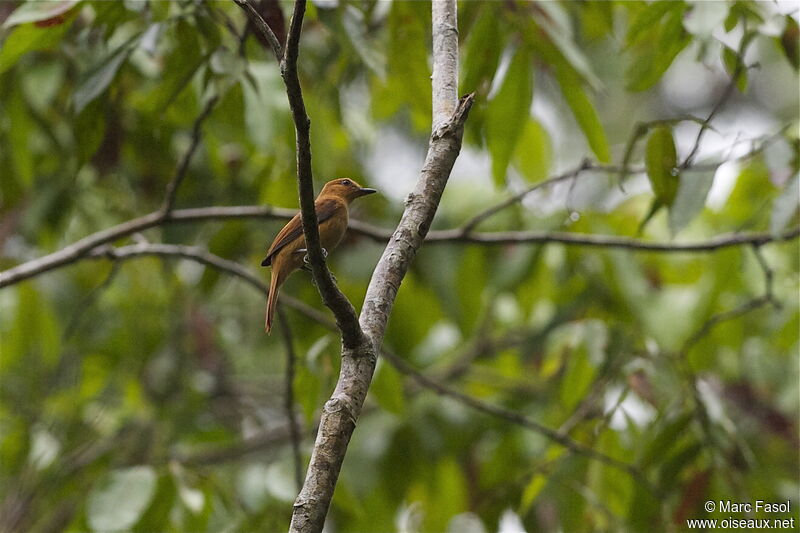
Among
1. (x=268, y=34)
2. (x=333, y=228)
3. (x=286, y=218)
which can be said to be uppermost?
(x=286, y=218)

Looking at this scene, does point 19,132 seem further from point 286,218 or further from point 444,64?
point 444,64

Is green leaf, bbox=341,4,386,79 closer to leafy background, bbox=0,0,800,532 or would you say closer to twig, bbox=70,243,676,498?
leafy background, bbox=0,0,800,532

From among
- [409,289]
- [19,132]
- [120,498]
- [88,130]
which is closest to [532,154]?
[409,289]

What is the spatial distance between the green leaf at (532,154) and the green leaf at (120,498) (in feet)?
7.40

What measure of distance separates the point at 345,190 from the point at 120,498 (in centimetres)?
149

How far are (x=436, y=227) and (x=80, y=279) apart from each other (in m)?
2.27

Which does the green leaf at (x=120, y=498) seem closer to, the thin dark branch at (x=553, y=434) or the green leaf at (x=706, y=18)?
the thin dark branch at (x=553, y=434)

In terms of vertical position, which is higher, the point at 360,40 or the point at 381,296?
the point at 360,40

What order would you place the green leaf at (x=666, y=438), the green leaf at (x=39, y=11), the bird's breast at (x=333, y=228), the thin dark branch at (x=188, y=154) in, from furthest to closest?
the green leaf at (x=666, y=438), the bird's breast at (x=333, y=228), the thin dark branch at (x=188, y=154), the green leaf at (x=39, y=11)

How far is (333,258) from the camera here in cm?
468

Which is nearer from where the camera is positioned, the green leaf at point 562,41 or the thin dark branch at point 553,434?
the green leaf at point 562,41

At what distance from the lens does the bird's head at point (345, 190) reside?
3.48 metres

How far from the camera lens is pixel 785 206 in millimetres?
3146

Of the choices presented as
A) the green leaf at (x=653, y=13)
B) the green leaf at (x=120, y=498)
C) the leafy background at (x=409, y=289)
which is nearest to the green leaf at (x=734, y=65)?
the leafy background at (x=409, y=289)
